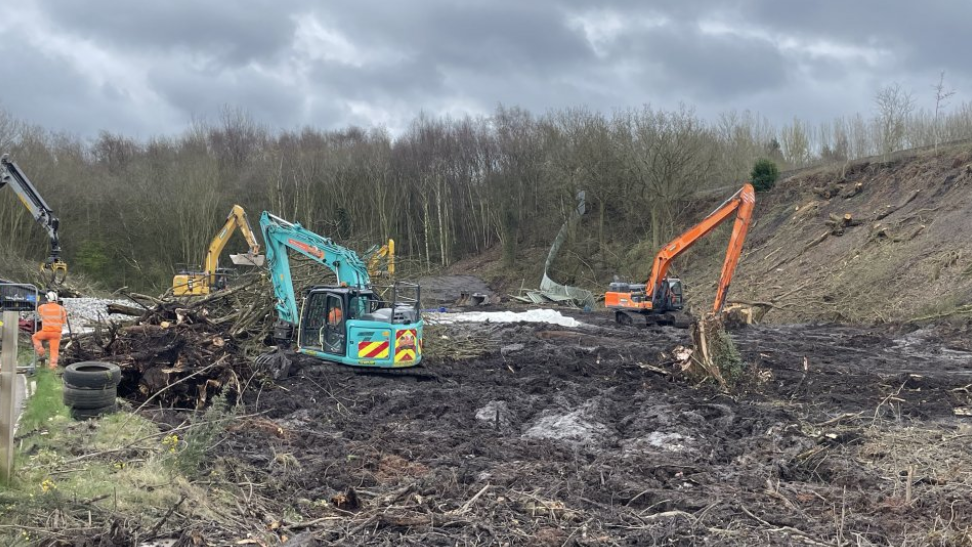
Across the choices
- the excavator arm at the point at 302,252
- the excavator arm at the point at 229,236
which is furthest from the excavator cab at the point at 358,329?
the excavator arm at the point at 229,236

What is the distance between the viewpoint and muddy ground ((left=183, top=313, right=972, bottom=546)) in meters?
6.52

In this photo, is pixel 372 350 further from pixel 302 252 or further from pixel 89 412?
pixel 89 412

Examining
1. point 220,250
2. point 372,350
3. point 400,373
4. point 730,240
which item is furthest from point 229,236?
point 730,240

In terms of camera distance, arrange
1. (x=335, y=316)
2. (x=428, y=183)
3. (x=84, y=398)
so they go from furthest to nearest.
A: (x=428, y=183), (x=335, y=316), (x=84, y=398)

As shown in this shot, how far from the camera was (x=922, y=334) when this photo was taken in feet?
68.0

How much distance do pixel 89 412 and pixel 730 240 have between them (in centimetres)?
1749

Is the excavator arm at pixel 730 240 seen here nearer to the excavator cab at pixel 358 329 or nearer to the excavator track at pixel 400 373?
the excavator track at pixel 400 373

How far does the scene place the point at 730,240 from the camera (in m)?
22.4

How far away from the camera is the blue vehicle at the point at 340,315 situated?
14.0 meters

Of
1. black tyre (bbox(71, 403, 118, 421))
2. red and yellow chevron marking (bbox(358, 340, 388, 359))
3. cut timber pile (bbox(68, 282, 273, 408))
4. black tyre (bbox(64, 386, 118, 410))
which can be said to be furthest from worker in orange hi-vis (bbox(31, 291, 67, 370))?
red and yellow chevron marking (bbox(358, 340, 388, 359))

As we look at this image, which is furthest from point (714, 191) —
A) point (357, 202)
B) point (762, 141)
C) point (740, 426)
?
point (740, 426)

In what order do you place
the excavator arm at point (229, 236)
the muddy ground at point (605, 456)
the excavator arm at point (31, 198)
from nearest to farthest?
the muddy ground at point (605, 456) → the excavator arm at point (229, 236) → the excavator arm at point (31, 198)

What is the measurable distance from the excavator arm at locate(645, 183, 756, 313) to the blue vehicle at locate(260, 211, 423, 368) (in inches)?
362

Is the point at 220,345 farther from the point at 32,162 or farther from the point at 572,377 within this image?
the point at 32,162
